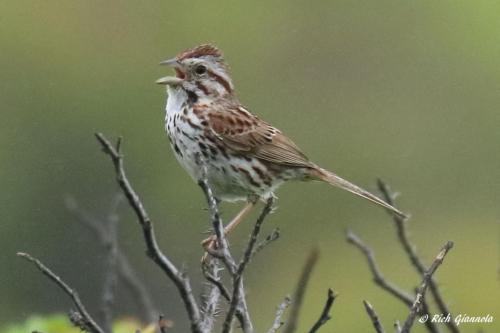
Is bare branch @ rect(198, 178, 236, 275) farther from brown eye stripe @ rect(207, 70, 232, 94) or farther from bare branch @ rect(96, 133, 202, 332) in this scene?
brown eye stripe @ rect(207, 70, 232, 94)

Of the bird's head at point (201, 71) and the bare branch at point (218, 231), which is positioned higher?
the bird's head at point (201, 71)

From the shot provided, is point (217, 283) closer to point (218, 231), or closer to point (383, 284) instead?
point (218, 231)

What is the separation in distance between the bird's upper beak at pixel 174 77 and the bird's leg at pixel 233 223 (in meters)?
0.62

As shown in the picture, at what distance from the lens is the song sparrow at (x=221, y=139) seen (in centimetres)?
698

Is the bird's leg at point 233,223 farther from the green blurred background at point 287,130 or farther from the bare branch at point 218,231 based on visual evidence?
the green blurred background at point 287,130

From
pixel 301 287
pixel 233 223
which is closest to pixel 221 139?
pixel 233 223

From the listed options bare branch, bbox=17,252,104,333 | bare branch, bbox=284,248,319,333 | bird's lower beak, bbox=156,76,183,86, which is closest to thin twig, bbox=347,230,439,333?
bare branch, bbox=284,248,319,333

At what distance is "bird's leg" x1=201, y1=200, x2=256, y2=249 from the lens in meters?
6.00

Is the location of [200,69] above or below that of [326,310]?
above

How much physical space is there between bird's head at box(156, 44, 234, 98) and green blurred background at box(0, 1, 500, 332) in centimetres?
749

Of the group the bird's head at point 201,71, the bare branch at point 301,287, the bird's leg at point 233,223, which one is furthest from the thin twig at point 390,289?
the bird's head at point 201,71

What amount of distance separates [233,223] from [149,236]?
2.21m

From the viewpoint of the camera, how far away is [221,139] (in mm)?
7105

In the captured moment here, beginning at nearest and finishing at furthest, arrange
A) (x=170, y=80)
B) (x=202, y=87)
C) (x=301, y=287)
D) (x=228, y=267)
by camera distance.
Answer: (x=301, y=287) → (x=228, y=267) → (x=170, y=80) → (x=202, y=87)
